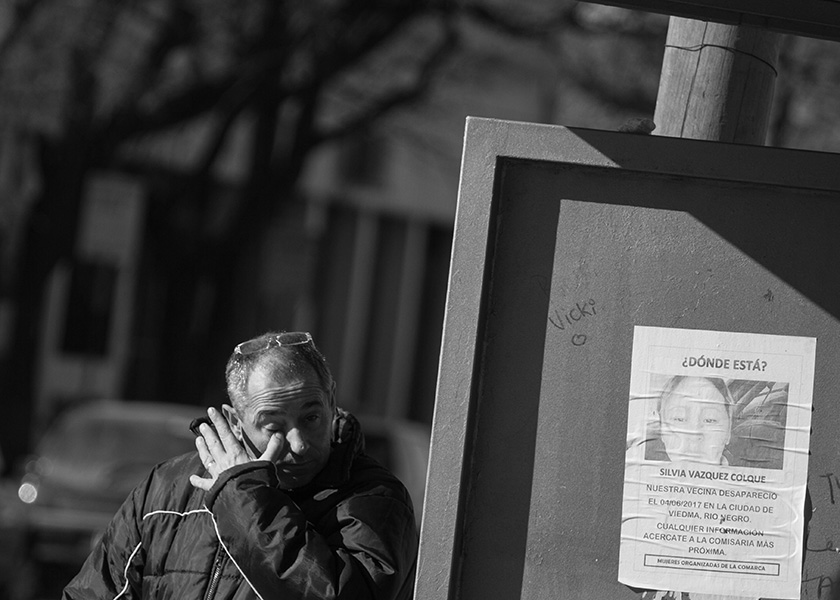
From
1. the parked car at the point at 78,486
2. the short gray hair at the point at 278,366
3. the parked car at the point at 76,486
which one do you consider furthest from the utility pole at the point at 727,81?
the parked car at the point at 78,486

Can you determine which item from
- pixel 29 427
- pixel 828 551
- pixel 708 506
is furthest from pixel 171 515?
pixel 29 427

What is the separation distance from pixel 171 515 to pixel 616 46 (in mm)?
12705

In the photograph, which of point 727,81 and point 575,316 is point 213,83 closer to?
point 727,81

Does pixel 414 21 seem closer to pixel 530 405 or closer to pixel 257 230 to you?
pixel 257 230

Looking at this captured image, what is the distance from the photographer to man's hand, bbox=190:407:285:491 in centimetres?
285

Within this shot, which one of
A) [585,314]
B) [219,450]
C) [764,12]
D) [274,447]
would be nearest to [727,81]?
[764,12]

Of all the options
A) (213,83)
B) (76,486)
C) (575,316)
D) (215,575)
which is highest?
(213,83)

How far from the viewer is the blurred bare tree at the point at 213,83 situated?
41.9 ft

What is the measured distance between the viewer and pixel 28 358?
15219 mm

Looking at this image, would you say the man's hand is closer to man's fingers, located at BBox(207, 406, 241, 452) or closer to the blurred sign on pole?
man's fingers, located at BBox(207, 406, 241, 452)

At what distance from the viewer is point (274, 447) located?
9.42 ft

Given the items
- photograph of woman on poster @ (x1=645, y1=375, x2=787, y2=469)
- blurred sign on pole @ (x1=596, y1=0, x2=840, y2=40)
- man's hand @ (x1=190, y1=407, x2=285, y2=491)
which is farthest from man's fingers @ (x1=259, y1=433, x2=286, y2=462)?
blurred sign on pole @ (x1=596, y1=0, x2=840, y2=40)

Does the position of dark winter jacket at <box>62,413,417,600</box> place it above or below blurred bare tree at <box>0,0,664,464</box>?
below

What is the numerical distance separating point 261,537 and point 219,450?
12.0 inches
